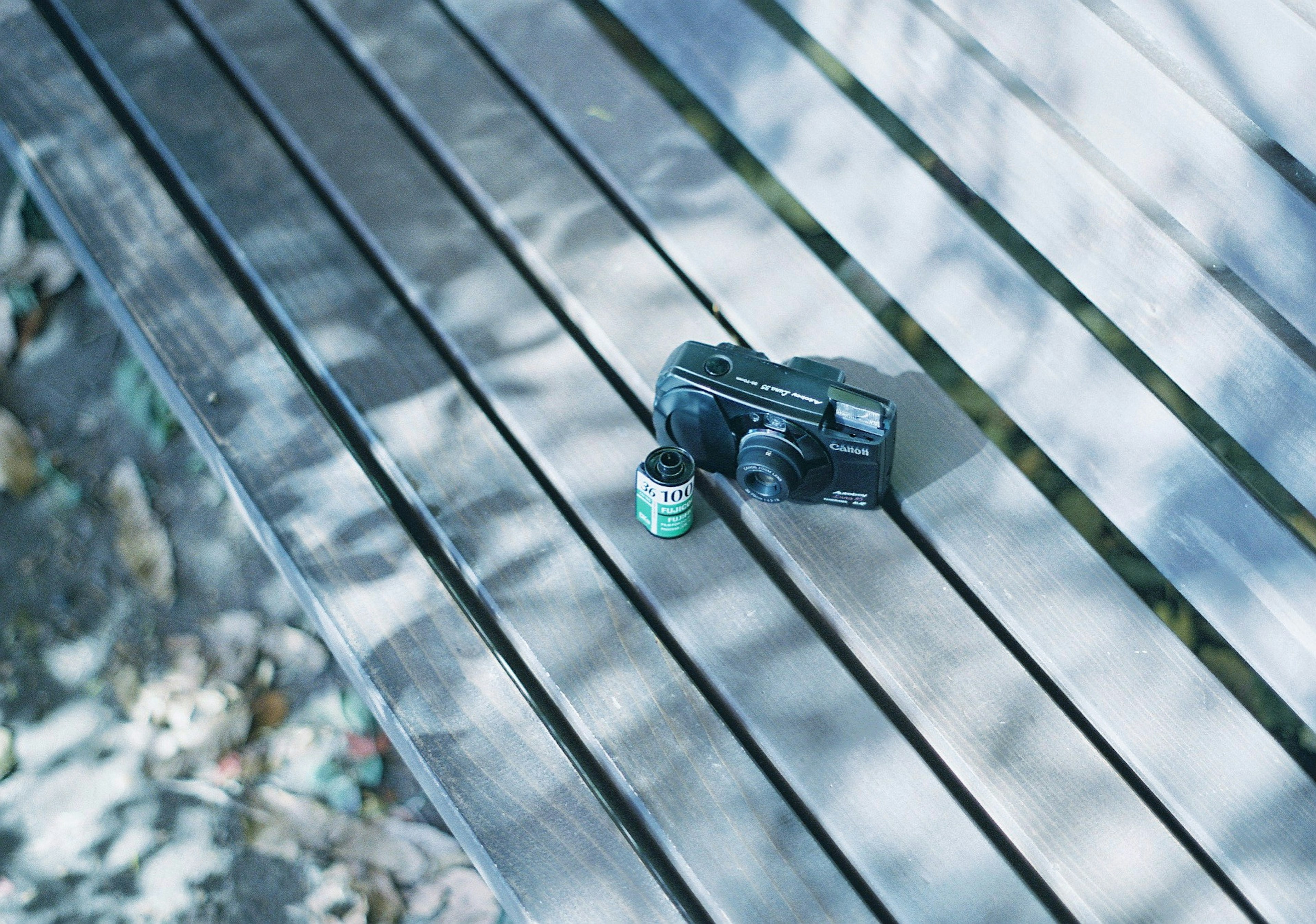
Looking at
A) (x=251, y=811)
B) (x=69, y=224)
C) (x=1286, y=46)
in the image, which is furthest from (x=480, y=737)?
(x=1286, y=46)

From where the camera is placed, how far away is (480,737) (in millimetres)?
1450

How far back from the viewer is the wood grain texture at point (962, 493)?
139cm

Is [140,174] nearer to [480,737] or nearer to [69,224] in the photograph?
[69,224]

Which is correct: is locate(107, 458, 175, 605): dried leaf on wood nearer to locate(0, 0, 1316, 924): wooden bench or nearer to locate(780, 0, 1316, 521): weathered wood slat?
locate(0, 0, 1316, 924): wooden bench

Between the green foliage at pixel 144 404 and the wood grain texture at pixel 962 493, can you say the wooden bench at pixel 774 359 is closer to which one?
the wood grain texture at pixel 962 493

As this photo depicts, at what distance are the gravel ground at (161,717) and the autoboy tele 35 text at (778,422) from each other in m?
0.79

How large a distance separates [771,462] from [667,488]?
0.49 feet

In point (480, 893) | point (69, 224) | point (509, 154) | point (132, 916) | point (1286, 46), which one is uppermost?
point (1286, 46)

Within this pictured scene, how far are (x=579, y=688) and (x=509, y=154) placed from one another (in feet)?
3.06

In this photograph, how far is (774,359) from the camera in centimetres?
167

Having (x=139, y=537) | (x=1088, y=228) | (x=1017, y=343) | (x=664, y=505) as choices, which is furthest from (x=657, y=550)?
(x=139, y=537)

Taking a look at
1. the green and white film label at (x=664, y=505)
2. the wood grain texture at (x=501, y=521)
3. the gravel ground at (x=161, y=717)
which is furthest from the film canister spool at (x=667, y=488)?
the gravel ground at (x=161, y=717)

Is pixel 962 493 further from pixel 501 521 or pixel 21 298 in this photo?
pixel 21 298

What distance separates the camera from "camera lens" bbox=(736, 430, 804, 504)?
57.4 inches
